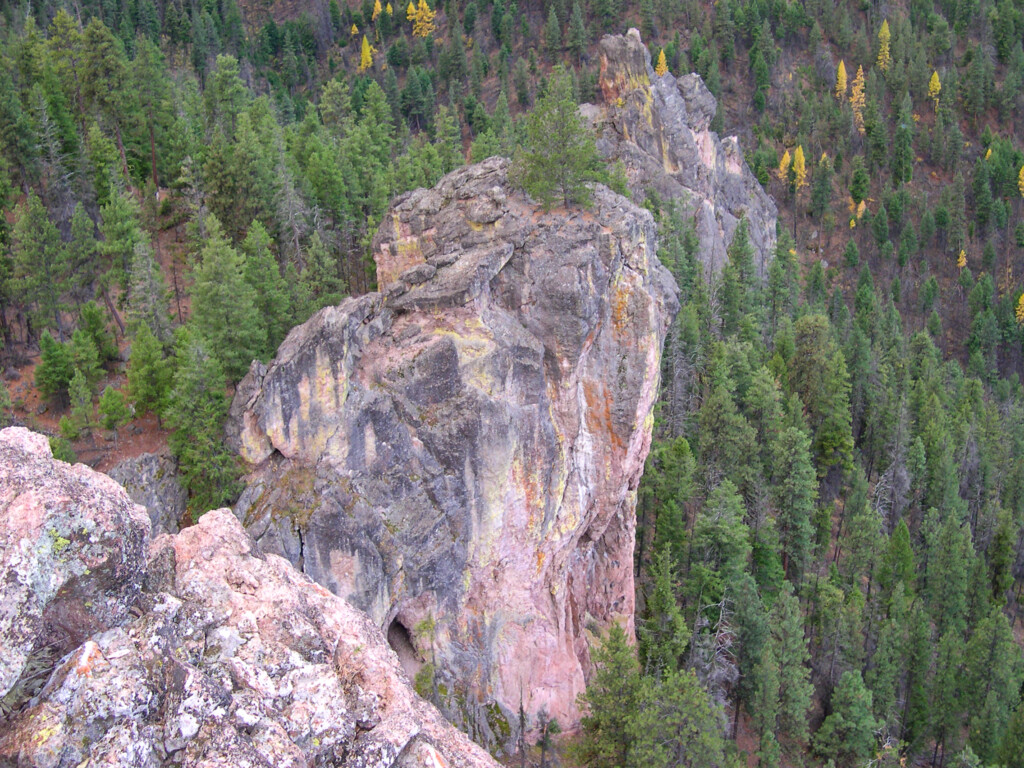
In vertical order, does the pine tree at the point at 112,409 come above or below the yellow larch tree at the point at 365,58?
above

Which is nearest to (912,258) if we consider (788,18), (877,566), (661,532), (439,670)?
(788,18)

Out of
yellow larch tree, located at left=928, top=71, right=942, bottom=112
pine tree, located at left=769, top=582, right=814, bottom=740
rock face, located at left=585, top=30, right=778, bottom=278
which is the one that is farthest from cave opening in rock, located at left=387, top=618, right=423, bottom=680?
yellow larch tree, located at left=928, top=71, right=942, bottom=112

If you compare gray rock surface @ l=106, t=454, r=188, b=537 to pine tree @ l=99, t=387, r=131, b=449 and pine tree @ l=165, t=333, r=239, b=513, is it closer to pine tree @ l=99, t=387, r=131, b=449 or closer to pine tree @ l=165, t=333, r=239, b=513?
pine tree @ l=165, t=333, r=239, b=513

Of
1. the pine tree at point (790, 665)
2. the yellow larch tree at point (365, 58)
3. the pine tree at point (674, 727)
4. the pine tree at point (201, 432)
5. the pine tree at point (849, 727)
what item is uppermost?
the pine tree at point (201, 432)


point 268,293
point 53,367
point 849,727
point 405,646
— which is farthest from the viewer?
point 849,727

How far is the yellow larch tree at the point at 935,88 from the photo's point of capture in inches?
5492

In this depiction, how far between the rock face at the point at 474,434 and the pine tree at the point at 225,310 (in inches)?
165

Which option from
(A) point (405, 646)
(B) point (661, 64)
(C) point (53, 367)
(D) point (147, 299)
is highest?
(D) point (147, 299)

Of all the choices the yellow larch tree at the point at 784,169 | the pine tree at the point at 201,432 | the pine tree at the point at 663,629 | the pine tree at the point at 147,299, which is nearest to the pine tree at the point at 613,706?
the pine tree at the point at 663,629

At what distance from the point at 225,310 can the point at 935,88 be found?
5175 inches

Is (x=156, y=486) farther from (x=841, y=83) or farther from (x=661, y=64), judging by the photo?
(x=841, y=83)

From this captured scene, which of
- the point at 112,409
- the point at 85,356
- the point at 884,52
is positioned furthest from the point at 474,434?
the point at 884,52

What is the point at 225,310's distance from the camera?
40.4 meters

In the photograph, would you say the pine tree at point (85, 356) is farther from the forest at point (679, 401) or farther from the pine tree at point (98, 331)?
the pine tree at point (98, 331)
